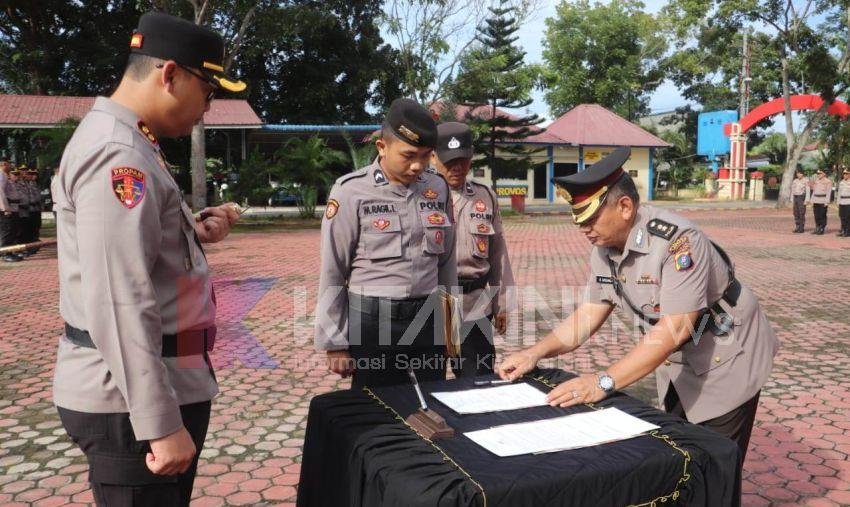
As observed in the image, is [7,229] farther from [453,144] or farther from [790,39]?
[790,39]

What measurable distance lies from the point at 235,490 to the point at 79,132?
2.11 meters

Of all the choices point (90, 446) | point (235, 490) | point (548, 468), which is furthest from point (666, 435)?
point (235, 490)

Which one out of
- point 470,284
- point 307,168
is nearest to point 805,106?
point 307,168

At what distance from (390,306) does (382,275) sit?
133 mm

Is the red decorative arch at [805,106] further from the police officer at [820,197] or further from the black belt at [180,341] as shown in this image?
the black belt at [180,341]

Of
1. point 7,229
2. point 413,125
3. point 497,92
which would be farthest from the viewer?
point 497,92

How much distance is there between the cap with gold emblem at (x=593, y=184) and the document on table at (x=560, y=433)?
0.63 m

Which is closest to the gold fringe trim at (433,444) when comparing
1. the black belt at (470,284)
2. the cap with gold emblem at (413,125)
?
the cap with gold emblem at (413,125)

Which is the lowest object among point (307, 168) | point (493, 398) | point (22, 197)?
point (493, 398)

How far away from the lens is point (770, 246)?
44.8 feet

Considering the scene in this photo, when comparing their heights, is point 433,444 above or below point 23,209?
below

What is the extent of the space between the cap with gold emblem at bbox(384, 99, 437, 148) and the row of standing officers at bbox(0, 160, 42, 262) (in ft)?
→ 34.9

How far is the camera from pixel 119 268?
55.2 inches

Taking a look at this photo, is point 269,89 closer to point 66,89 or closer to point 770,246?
point 66,89
